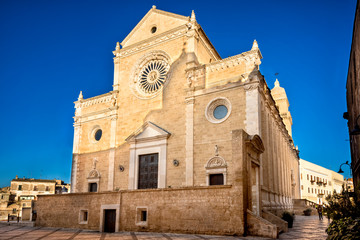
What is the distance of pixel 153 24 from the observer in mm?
25906

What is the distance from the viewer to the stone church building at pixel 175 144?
42.5 ft

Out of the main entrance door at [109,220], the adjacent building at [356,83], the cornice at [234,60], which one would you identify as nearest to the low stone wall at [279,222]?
the adjacent building at [356,83]

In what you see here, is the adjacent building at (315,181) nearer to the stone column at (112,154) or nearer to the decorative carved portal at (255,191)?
the stone column at (112,154)

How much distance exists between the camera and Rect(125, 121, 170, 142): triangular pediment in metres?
22.2

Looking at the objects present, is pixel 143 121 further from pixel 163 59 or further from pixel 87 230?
pixel 87 230

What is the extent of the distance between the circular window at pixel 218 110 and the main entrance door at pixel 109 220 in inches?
338

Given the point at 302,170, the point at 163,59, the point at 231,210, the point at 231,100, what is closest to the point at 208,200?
the point at 231,210

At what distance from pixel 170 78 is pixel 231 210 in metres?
13.3

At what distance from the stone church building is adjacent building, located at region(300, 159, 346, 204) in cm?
3053

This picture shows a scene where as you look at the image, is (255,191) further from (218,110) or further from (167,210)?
(218,110)

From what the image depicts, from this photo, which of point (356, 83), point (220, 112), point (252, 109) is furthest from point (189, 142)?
point (356, 83)

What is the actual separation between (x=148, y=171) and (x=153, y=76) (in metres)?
7.58

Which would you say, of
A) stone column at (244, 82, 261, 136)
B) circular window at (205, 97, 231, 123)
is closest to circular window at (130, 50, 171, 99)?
circular window at (205, 97, 231, 123)

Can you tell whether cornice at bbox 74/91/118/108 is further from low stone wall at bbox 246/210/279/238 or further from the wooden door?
low stone wall at bbox 246/210/279/238
